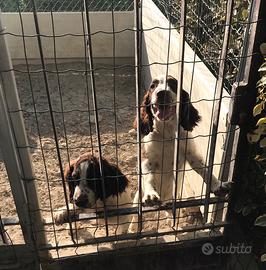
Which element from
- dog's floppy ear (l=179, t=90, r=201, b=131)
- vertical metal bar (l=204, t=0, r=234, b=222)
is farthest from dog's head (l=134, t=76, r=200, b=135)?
vertical metal bar (l=204, t=0, r=234, b=222)

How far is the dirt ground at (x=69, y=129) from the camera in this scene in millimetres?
3686

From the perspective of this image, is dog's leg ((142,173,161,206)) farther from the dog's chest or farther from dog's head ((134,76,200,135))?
dog's head ((134,76,200,135))

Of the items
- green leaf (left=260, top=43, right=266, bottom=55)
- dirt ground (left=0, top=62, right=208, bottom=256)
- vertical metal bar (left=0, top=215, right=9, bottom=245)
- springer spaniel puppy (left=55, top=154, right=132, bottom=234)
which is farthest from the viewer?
dirt ground (left=0, top=62, right=208, bottom=256)

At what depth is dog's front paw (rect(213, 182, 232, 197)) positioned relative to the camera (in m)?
2.68

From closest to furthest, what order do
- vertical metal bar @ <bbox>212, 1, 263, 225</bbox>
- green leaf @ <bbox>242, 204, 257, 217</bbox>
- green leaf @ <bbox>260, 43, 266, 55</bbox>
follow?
green leaf @ <bbox>260, 43, 266, 55</bbox> → vertical metal bar @ <bbox>212, 1, 263, 225</bbox> → green leaf @ <bbox>242, 204, 257, 217</bbox>

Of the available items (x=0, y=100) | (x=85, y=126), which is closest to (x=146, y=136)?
(x=0, y=100)

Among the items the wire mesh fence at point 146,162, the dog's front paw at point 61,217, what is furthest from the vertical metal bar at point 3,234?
the dog's front paw at point 61,217

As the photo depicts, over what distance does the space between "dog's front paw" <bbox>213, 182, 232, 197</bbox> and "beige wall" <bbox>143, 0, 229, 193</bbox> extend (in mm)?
343

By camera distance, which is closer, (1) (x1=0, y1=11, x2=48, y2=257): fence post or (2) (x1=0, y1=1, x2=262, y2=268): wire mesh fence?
(1) (x1=0, y1=11, x2=48, y2=257): fence post

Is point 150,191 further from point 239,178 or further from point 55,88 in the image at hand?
point 55,88

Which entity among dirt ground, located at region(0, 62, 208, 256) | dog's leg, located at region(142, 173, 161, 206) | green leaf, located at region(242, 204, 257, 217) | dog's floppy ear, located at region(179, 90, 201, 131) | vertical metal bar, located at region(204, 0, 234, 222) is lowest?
dirt ground, located at region(0, 62, 208, 256)

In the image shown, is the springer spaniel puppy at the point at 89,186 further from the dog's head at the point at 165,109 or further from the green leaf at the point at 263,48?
the green leaf at the point at 263,48

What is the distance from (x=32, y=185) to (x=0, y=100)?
611 millimetres

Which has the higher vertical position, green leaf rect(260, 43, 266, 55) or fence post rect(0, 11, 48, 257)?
green leaf rect(260, 43, 266, 55)
